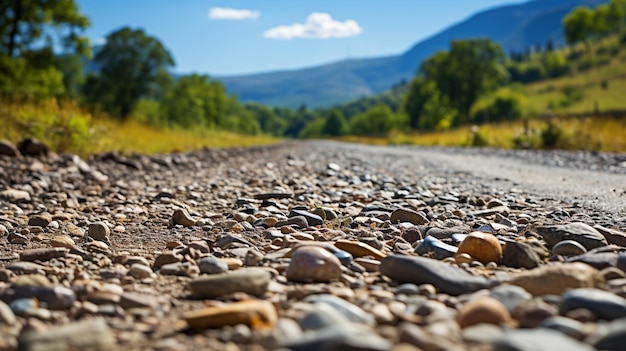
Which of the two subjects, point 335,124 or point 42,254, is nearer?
point 42,254

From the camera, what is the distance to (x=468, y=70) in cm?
6062

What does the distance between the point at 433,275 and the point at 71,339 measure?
1.36 m

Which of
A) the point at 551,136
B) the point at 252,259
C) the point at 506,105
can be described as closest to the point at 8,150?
the point at 252,259

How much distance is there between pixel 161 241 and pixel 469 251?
188 cm

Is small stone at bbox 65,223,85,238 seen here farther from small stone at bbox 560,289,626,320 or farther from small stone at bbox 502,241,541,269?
small stone at bbox 560,289,626,320

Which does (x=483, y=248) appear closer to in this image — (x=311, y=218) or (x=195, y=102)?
(x=311, y=218)

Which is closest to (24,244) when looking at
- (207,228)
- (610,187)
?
(207,228)

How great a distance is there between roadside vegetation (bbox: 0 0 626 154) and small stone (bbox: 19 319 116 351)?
873 cm

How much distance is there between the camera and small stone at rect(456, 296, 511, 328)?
5.24 ft

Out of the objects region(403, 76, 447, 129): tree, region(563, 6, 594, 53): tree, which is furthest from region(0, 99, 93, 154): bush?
region(563, 6, 594, 53): tree

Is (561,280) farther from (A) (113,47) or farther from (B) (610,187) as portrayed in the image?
(A) (113,47)

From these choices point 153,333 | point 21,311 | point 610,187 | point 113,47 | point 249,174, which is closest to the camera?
point 153,333

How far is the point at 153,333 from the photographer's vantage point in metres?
1.61

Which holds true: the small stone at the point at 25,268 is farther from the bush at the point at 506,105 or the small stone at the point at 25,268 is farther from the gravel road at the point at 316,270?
the bush at the point at 506,105
